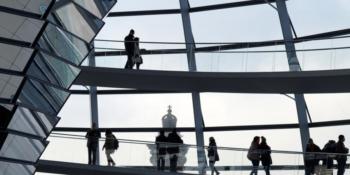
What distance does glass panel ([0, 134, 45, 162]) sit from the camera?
9.21 meters

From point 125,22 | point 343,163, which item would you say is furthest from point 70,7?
point 125,22

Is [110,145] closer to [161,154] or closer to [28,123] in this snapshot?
[161,154]

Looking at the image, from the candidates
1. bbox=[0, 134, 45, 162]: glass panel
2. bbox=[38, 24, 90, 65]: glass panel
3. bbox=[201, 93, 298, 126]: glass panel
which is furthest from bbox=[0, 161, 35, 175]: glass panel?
bbox=[201, 93, 298, 126]: glass panel

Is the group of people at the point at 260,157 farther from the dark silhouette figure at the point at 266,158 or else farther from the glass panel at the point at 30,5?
the glass panel at the point at 30,5

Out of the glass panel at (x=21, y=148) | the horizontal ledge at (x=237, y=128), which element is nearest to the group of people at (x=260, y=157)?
the horizontal ledge at (x=237, y=128)

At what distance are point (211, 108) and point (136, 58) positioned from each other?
3907mm

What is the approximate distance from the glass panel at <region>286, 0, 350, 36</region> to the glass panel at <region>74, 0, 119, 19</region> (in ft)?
66.0

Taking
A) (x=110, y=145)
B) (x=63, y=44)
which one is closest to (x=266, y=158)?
(x=110, y=145)

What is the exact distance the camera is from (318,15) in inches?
1148

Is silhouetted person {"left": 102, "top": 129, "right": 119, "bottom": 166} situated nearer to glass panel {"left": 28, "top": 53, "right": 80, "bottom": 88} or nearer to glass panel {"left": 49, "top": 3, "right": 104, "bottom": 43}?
glass panel {"left": 28, "top": 53, "right": 80, "bottom": 88}

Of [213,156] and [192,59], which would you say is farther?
[192,59]

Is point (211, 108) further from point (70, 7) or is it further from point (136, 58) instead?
point (70, 7)

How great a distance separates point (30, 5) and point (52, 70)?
5.12ft

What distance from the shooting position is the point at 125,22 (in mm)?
32438
